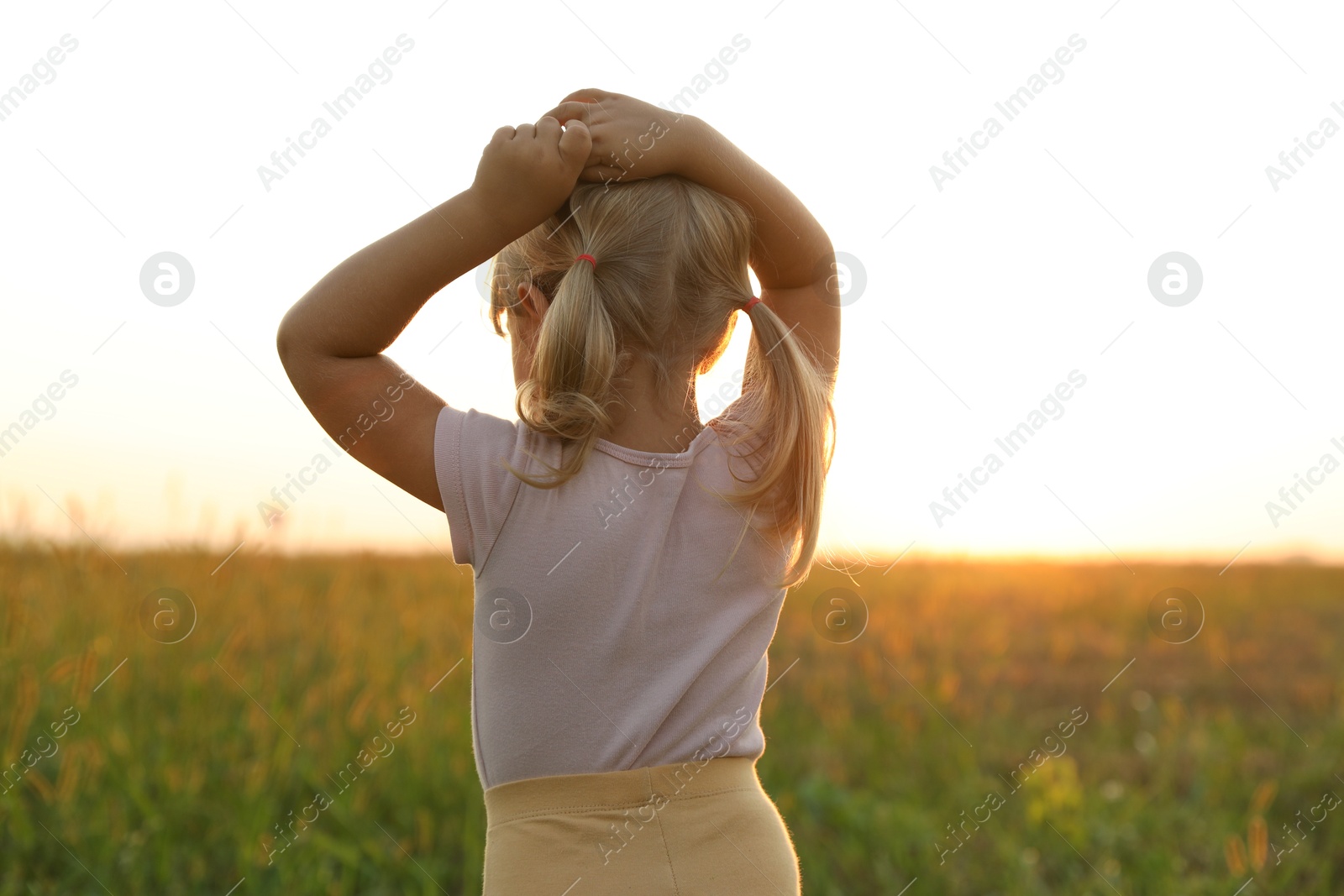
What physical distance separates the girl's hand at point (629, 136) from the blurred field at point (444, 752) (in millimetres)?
2596

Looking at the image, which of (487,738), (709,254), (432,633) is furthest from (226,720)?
(709,254)

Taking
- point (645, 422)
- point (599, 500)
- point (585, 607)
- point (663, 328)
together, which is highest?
point (663, 328)

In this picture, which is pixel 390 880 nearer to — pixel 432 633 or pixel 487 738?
pixel 432 633

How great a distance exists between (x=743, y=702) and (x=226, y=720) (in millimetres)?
2869

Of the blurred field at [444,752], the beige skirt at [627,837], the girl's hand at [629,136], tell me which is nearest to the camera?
the beige skirt at [627,837]

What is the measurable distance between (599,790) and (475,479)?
1.55ft

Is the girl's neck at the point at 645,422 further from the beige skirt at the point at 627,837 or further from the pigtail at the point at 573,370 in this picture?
the beige skirt at the point at 627,837

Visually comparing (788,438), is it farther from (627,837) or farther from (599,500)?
(627,837)

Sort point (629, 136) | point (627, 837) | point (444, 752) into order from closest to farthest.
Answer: point (627, 837), point (629, 136), point (444, 752)

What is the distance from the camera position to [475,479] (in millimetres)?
1413

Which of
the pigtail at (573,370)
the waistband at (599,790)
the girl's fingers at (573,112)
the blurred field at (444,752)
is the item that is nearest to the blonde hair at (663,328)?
the pigtail at (573,370)

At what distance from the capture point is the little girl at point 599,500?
1405mm

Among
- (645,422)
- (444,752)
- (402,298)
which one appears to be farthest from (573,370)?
(444,752)

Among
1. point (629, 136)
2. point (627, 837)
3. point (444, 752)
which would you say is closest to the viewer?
point (627, 837)
